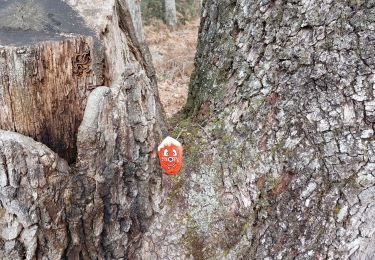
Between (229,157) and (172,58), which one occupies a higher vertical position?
(229,157)

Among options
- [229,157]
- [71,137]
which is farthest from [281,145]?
[71,137]

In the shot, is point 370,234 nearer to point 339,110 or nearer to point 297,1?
point 339,110

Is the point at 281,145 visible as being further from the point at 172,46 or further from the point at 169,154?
the point at 172,46

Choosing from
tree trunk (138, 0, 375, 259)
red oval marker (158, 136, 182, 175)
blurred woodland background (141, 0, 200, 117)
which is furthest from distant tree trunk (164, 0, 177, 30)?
red oval marker (158, 136, 182, 175)

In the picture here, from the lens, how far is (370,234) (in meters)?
1.60

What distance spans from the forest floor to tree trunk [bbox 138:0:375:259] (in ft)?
9.57

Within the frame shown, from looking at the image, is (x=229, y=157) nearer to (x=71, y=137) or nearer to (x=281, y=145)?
(x=281, y=145)

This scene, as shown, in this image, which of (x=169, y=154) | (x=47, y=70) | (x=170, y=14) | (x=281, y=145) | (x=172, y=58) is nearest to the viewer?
(x=47, y=70)

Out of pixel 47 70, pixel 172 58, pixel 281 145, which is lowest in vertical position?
pixel 172 58

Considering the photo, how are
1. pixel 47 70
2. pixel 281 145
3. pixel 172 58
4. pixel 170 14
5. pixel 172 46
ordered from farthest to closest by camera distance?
pixel 170 14 → pixel 172 46 → pixel 172 58 → pixel 281 145 → pixel 47 70

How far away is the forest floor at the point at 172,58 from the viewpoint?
5578 millimetres

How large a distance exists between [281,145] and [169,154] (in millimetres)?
517

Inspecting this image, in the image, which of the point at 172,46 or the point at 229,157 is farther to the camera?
the point at 172,46

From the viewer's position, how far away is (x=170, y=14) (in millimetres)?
11227
